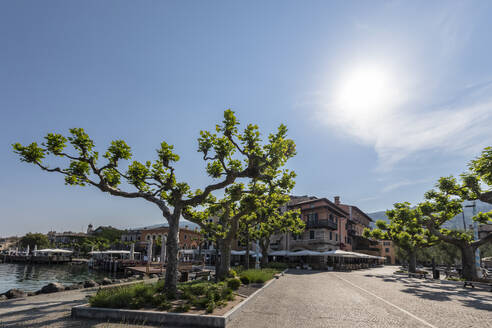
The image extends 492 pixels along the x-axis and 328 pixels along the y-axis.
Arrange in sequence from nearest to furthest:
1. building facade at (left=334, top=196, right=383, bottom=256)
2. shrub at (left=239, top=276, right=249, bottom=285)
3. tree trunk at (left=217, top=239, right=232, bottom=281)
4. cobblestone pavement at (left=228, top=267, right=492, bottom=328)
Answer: cobblestone pavement at (left=228, top=267, right=492, bottom=328) → shrub at (left=239, top=276, right=249, bottom=285) → tree trunk at (left=217, top=239, right=232, bottom=281) → building facade at (left=334, top=196, right=383, bottom=256)

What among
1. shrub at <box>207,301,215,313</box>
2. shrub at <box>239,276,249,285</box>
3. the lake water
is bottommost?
the lake water

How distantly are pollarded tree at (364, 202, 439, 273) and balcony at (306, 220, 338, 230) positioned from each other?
563cm

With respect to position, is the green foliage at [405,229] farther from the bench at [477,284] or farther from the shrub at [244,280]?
the shrub at [244,280]

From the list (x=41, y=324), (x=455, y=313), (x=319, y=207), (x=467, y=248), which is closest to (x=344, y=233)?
(x=319, y=207)

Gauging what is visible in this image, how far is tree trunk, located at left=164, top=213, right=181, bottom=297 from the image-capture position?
10.4 metres

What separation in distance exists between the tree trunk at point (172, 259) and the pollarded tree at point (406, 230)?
73.7ft

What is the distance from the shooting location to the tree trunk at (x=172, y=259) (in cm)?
1039

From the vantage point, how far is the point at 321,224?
126ft

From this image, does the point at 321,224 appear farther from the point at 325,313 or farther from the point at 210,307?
the point at 210,307

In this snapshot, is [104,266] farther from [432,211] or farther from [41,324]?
[432,211]

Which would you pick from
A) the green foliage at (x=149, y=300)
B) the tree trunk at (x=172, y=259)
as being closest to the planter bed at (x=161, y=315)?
the green foliage at (x=149, y=300)

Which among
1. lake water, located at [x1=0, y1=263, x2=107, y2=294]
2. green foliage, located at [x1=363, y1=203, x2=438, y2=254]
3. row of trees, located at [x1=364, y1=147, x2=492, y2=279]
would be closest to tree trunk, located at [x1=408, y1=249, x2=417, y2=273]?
green foliage, located at [x1=363, y1=203, x2=438, y2=254]

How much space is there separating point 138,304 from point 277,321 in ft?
14.4

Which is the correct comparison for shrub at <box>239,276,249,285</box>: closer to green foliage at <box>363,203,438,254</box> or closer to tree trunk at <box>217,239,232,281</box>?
tree trunk at <box>217,239,232,281</box>
